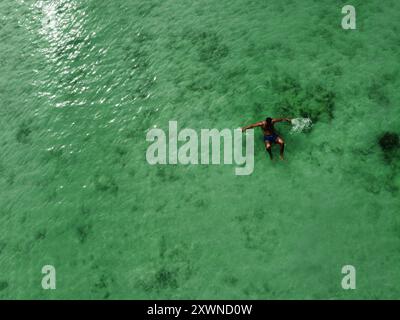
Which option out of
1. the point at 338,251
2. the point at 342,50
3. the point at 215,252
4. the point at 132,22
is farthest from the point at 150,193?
the point at 342,50

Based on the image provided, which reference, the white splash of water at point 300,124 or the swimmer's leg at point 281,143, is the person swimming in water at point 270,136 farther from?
the white splash of water at point 300,124

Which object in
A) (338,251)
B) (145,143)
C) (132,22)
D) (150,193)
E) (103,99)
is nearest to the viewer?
(338,251)

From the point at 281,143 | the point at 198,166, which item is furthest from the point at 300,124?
the point at 198,166

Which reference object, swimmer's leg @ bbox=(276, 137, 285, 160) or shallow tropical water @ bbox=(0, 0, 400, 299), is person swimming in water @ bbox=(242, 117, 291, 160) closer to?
swimmer's leg @ bbox=(276, 137, 285, 160)

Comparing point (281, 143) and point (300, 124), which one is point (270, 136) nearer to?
point (281, 143)

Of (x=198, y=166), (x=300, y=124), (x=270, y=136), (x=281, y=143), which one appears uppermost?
(x=300, y=124)

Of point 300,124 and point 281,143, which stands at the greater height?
point 300,124

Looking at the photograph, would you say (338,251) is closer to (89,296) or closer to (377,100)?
(377,100)
